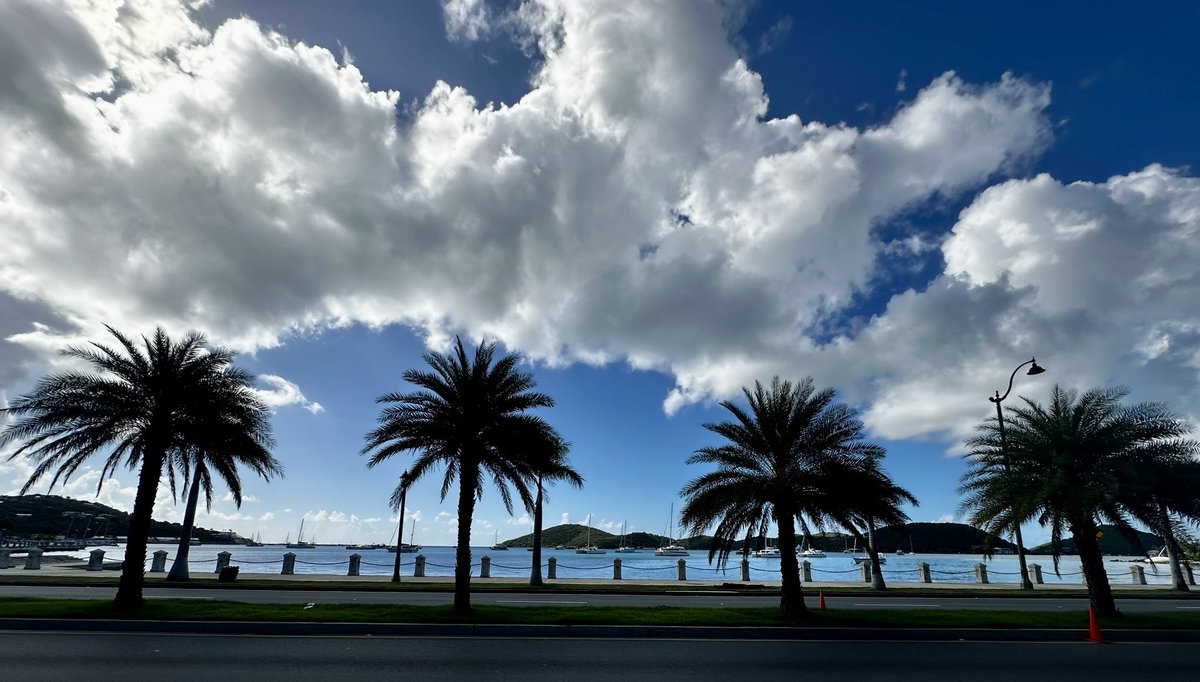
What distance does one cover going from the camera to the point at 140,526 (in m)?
18.5

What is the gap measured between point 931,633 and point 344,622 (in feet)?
42.8

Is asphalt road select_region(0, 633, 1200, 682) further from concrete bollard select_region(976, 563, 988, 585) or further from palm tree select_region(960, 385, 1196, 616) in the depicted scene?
concrete bollard select_region(976, 563, 988, 585)

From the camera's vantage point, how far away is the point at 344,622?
13852 mm

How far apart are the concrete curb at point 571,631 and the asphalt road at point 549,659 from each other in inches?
26.0

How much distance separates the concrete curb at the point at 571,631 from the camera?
44.1 ft

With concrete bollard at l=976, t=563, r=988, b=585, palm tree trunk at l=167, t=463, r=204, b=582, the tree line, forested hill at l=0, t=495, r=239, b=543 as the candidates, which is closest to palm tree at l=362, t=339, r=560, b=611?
the tree line

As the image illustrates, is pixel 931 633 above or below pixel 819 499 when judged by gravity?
below

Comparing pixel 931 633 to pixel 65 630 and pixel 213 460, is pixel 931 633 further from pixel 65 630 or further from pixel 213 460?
pixel 213 460

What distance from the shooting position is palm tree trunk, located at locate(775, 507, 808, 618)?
669 inches

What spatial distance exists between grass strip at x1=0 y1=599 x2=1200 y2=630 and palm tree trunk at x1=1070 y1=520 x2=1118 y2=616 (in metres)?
0.54

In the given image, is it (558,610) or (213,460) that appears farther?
(213,460)

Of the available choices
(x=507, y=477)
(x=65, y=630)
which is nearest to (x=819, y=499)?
(x=507, y=477)

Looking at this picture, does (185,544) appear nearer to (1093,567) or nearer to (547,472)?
(547,472)

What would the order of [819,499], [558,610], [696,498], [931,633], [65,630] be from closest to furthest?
[65,630] → [931,633] → [558,610] → [819,499] → [696,498]
